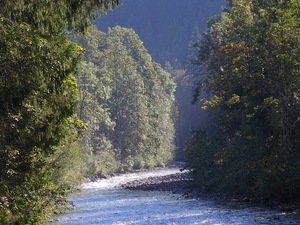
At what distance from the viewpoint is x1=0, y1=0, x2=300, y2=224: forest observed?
1135cm

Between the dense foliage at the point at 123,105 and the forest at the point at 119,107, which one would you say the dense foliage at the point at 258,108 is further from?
the dense foliage at the point at 123,105

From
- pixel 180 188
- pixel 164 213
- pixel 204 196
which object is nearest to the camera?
pixel 164 213

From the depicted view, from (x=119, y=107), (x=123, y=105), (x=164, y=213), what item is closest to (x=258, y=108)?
(x=164, y=213)

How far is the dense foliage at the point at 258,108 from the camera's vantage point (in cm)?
2989

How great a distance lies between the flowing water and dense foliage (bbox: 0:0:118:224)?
477 inches

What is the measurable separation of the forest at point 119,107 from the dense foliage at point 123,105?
21 cm

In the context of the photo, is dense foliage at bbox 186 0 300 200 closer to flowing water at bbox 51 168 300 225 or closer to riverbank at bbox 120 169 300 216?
riverbank at bbox 120 169 300 216

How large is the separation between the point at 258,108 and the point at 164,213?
9077mm

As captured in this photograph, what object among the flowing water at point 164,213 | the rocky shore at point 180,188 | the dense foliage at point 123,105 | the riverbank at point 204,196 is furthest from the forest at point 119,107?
the flowing water at point 164,213

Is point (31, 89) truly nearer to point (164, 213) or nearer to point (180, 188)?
point (164, 213)

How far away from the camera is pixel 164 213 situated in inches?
1162

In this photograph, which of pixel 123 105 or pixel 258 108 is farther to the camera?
pixel 123 105

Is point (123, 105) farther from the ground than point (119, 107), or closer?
farther from the ground

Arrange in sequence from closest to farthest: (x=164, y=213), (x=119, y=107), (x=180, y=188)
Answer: (x=164, y=213)
(x=180, y=188)
(x=119, y=107)
